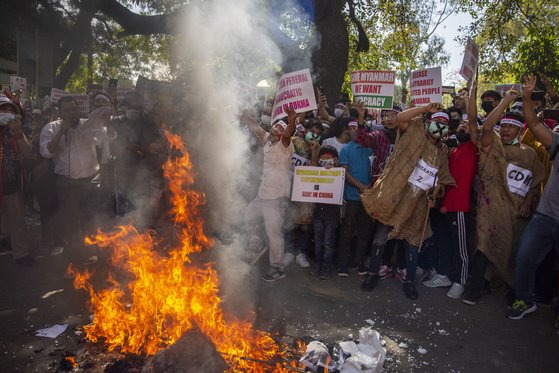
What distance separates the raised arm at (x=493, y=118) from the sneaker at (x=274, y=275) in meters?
3.17

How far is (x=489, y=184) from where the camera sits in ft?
17.7

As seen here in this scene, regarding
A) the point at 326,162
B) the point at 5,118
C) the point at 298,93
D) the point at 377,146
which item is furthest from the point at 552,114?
the point at 5,118

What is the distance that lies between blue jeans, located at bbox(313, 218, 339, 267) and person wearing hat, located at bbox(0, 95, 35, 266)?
414 cm

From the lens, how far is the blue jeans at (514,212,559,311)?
Result: 4652 mm

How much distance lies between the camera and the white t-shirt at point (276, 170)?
19.4 feet

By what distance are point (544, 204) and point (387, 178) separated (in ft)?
5.76

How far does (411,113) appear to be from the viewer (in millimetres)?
5137

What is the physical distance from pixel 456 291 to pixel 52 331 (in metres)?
4.78

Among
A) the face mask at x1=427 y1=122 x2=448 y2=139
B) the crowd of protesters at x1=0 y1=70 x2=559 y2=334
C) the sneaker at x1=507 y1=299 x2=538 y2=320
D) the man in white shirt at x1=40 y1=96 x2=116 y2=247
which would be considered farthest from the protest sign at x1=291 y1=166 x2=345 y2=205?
the man in white shirt at x1=40 y1=96 x2=116 y2=247

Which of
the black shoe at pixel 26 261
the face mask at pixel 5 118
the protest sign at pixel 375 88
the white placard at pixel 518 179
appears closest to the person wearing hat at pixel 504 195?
the white placard at pixel 518 179

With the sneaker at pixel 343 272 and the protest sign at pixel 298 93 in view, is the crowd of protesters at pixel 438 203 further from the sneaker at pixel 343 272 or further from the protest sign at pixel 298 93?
the protest sign at pixel 298 93

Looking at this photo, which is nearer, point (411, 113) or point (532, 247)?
point (532, 247)

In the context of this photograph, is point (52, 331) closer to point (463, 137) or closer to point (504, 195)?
point (463, 137)

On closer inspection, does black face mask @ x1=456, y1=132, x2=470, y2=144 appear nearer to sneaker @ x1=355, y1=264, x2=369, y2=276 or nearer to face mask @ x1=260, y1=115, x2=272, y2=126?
sneaker @ x1=355, y1=264, x2=369, y2=276
